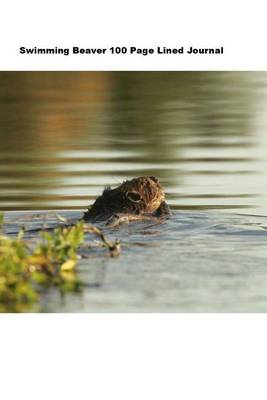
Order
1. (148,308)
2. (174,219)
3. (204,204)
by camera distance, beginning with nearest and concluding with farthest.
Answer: (148,308) → (174,219) → (204,204)

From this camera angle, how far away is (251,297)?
8281mm

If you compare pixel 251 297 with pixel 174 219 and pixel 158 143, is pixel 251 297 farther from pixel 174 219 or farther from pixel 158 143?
pixel 158 143

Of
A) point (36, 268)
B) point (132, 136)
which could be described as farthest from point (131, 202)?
point (132, 136)

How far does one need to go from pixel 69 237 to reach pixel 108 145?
26.7ft

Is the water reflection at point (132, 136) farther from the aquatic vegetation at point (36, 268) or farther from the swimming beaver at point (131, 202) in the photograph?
the aquatic vegetation at point (36, 268)

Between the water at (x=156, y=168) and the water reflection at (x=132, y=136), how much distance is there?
0.02 metres

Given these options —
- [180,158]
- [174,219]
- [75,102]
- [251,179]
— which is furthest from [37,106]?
[174,219]

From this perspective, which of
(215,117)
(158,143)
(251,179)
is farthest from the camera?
(215,117)

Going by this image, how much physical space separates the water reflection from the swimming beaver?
0.96 meters

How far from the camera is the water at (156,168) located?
335 inches

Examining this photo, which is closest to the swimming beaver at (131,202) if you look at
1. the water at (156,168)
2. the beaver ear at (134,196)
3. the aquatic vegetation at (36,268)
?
the beaver ear at (134,196)

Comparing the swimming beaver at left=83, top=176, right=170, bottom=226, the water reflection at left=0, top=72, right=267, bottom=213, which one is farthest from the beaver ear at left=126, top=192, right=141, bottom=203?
the water reflection at left=0, top=72, right=267, bottom=213

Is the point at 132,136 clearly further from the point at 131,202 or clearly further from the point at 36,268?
the point at 36,268
